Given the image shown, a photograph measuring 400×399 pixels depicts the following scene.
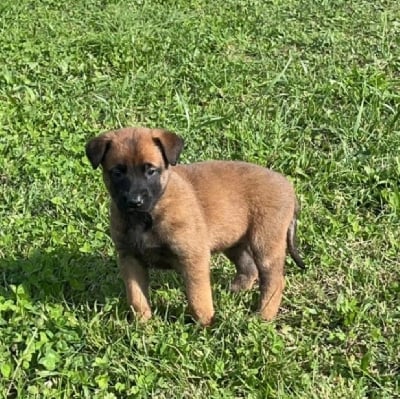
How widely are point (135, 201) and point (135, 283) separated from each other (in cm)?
64

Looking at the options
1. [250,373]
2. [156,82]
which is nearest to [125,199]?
[250,373]

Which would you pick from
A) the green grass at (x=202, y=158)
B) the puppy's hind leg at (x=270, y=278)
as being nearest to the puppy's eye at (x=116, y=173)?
the green grass at (x=202, y=158)

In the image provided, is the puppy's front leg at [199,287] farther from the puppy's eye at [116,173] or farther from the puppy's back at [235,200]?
the puppy's eye at [116,173]

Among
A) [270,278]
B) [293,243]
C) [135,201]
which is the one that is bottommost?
[270,278]

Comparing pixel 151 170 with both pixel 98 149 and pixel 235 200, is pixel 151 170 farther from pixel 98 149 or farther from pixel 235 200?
pixel 235 200

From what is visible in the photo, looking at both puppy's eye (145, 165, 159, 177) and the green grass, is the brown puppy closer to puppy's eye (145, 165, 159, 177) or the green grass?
puppy's eye (145, 165, 159, 177)

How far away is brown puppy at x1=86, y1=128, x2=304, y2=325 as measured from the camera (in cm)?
450

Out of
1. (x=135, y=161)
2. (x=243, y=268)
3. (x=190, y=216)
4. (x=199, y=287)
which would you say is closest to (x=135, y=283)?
(x=199, y=287)

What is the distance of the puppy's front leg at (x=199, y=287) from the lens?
461 centimetres

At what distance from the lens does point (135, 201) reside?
14.2 feet

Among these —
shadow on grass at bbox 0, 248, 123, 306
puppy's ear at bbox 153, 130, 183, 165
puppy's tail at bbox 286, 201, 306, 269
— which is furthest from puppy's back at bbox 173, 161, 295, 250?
shadow on grass at bbox 0, 248, 123, 306

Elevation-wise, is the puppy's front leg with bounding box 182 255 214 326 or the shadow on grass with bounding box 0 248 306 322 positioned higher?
the puppy's front leg with bounding box 182 255 214 326

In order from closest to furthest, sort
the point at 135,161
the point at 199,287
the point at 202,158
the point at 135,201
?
the point at 135,201
the point at 135,161
the point at 199,287
the point at 202,158

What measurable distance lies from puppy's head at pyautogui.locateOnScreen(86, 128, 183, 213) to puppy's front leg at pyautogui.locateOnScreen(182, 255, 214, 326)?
1.34 feet
